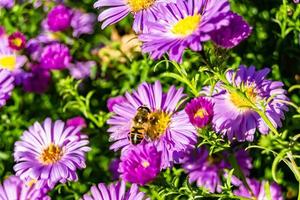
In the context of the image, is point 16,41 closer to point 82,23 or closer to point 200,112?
point 82,23

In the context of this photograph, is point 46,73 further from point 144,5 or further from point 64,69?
point 144,5

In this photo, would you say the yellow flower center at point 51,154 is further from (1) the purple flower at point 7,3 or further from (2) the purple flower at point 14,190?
(1) the purple flower at point 7,3

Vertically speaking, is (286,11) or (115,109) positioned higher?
(286,11)

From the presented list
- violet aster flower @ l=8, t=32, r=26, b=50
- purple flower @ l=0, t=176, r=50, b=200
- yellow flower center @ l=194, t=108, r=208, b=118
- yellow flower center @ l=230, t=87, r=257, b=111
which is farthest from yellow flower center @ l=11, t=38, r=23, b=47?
yellow flower center @ l=194, t=108, r=208, b=118

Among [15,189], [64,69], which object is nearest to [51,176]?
[15,189]

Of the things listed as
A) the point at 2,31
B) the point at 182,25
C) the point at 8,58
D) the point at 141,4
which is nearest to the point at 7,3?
the point at 2,31

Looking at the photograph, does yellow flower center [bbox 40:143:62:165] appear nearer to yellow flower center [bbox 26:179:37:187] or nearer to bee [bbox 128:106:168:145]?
yellow flower center [bbox 26:179:37:187]
